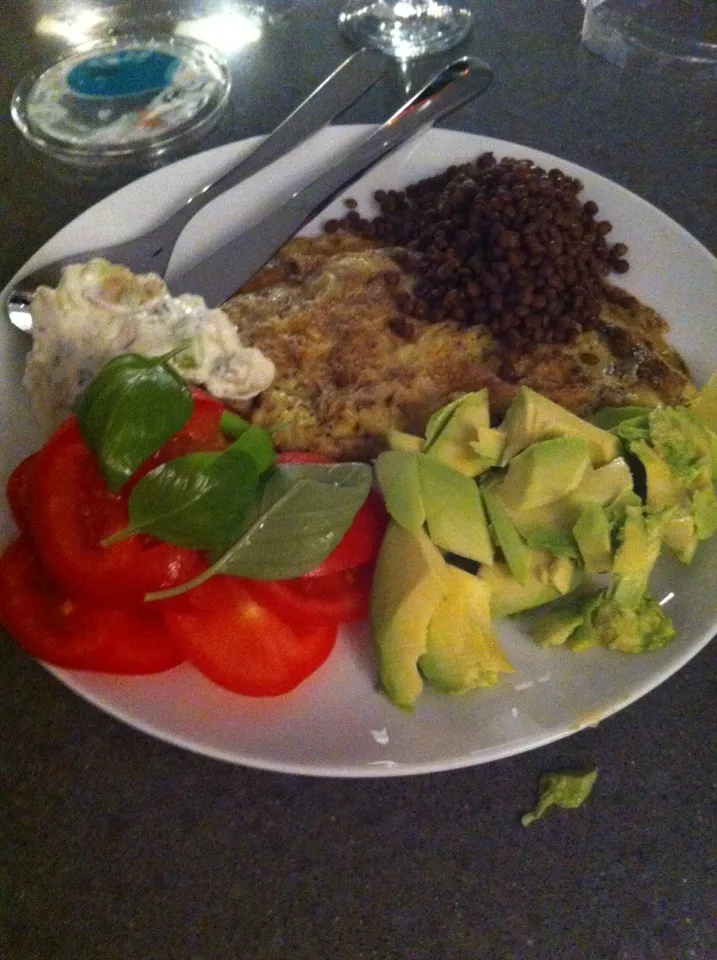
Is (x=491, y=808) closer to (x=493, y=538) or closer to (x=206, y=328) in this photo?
(x=493, y=538)

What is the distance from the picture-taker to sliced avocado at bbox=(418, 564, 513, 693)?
110 centimetres

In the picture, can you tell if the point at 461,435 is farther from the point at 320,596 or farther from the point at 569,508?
the point at 320,596

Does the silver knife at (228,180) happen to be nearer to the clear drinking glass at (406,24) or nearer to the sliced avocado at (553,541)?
the clear drinking glass at (406,24)

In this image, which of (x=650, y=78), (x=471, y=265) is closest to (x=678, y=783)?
(x=471, y=265)

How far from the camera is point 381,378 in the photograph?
154cm

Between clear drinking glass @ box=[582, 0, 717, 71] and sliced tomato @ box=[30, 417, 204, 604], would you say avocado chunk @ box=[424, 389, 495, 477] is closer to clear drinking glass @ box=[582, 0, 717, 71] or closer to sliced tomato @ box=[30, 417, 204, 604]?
sliced tomato @ box=[30, 417, 204, 604]

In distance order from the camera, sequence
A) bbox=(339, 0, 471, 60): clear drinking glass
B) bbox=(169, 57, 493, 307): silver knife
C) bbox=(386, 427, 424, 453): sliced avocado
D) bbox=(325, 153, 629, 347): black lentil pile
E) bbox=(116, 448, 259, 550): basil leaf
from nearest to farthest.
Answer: bbox=(116, 448, 259, 550): basil leaf → bbox=(386, 427, 424, 453): sliced avocado → bbox=(325, 153, 629, 347): black lentil pile → bbox=(169, 57, 493, 307): silver knife → bbox=(339, 0, 471, 60): clear drinking glass

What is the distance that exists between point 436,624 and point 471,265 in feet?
2.79

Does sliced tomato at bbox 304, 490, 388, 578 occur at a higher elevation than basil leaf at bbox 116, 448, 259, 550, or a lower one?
lower

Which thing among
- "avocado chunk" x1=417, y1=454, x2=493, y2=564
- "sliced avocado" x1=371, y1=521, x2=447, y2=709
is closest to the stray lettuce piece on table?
"sliced avocado" x1=371, y1=521, x2=447, y2=709

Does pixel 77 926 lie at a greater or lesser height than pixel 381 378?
lesser

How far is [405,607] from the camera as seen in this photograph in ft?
3.57

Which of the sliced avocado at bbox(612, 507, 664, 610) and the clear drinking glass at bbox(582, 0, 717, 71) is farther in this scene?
the clear drinking glass at bbox(582, 0, 717, 71)

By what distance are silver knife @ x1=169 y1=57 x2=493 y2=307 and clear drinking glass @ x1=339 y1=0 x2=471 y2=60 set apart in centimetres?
54
